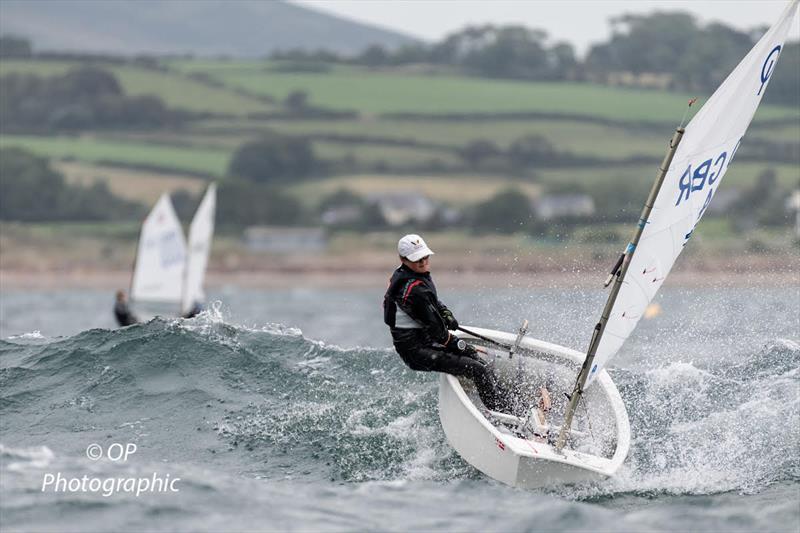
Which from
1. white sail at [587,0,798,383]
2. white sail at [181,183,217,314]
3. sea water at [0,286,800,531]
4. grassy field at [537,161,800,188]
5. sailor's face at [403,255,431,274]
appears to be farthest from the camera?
grassy field at [537,161,800,188]

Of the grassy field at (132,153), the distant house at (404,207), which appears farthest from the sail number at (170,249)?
the grassy field at (132,153)

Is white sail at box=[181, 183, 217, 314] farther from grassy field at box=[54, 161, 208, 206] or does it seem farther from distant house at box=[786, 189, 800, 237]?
grassy field at box=[54, 161, 208, 206]

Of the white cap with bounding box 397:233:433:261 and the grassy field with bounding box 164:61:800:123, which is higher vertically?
the grassy field with bounding box 164:61:800:123

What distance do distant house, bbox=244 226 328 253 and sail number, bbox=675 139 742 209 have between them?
74655mm

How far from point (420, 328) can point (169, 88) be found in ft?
324

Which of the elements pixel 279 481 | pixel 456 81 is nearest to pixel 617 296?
pixel 279 481

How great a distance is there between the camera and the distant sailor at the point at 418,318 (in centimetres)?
1023

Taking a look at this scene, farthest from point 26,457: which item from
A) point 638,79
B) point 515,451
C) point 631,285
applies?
point 638,79

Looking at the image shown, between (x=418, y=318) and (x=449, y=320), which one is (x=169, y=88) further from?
(x=418, y=318)

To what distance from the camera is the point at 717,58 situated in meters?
128

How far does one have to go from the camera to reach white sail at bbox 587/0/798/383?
9.09m

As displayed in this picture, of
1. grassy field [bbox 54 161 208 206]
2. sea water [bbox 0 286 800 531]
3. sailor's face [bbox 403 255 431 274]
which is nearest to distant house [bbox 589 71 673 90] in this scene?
grassy field [bbox 54 161 208 206]

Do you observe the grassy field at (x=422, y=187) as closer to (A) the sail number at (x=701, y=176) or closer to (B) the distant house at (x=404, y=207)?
(B) the distant house at (x=404, y=207)

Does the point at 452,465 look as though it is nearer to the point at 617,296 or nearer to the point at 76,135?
the point at 617,296
